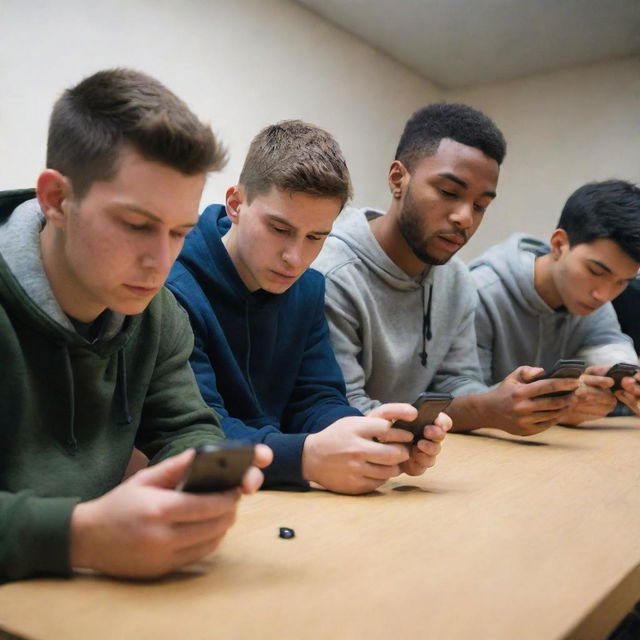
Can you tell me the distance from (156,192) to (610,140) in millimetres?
3250

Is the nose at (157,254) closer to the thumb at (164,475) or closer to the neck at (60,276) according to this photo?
the neck at (60,276)

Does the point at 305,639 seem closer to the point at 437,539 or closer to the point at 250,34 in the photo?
the point at 437,539

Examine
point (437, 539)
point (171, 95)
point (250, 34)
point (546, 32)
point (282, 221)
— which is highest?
point (546, 32)

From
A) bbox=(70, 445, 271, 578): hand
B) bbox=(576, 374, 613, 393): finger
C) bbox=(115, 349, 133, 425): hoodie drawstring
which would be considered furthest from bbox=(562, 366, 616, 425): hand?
bbox=(70, 445, 271, 578): hand

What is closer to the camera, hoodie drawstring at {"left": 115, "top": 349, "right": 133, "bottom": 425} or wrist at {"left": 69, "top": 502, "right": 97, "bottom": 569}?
wrist at {"left": 69, "top": 502, "right": 97, "bottom": 569}

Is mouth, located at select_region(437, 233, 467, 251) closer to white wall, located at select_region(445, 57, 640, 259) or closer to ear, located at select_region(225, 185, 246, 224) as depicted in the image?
ear, located at select_region(225, 185, 246, 224)

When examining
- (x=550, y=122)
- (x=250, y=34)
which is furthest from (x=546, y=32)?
(x=250, y=34)

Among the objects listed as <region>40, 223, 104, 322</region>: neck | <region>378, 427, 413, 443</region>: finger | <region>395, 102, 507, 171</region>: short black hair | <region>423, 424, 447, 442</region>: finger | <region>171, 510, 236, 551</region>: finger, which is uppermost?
<region>395, 102, 507, 171</region>: short black hair

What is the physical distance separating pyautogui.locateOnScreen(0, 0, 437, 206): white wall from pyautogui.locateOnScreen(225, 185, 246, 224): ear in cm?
10

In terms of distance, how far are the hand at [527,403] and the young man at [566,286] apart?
1.30 feet

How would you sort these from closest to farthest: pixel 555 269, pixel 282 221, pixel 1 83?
pixel 282 221 < pixel 1 83 < pixel 555 269

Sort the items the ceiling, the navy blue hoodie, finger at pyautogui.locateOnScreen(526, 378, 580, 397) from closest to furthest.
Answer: the navy blue hoodie
finger at pyautogui.locateOnScreen(526, 378, 580, 397)
the ceiling

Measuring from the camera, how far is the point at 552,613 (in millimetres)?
644

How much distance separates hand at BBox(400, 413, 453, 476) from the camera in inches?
41.6
